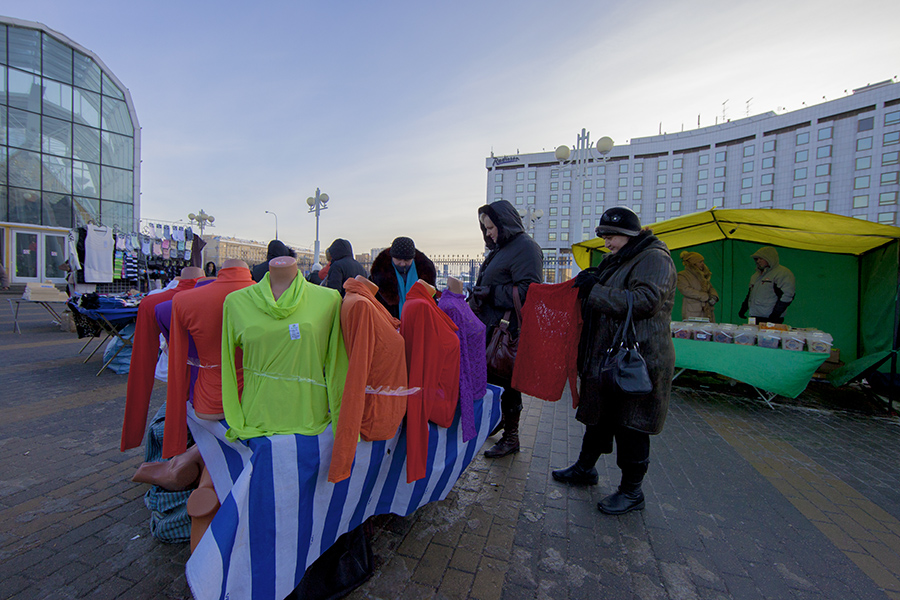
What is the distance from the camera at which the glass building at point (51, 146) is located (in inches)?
755

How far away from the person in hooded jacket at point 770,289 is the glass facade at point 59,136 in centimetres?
2531

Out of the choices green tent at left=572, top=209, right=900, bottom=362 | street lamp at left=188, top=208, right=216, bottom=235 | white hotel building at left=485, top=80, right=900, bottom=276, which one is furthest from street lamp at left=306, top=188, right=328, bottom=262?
white hotel building at left=485, top=80, right=900, bottom=276

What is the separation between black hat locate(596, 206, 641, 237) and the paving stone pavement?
1.90 metres

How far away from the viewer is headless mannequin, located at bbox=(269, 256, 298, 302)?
5.92 feet

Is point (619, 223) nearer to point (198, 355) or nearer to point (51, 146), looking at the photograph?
point (198, 355)

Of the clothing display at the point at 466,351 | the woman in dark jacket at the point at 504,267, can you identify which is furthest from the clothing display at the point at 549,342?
the clothing display at the point at 466,351

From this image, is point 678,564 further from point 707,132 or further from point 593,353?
point 707,132

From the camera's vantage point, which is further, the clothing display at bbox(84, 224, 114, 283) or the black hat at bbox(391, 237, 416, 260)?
the clothing display at bbox(84, 224, 114, 283)

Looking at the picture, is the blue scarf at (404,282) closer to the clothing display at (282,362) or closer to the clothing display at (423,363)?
the clothing display at (423,363)

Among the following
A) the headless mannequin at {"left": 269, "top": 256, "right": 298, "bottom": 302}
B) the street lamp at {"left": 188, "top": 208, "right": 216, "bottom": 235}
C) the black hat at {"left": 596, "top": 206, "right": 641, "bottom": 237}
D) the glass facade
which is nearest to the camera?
the headless mannequin at {"left": 269, "top": 256, "right": 298, "bottom": 302}

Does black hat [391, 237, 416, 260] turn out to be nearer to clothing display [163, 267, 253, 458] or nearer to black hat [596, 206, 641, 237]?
clothing display [163, 267, 253, 458]

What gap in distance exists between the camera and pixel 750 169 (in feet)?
205

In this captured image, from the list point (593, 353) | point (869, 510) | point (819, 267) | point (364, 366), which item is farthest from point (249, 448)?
point (819, 267)

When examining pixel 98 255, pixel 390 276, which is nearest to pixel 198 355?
pixel 390 276
